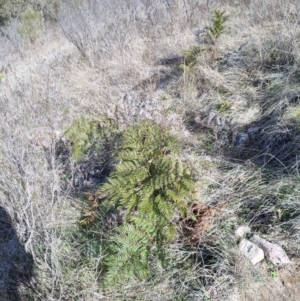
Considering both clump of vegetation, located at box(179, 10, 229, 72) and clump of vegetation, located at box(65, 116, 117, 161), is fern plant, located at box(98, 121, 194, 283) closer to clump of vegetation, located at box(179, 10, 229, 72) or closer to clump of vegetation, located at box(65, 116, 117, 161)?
clump of vegetation, located at box(65, 116, 117, 161)

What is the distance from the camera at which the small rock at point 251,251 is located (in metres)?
1.74

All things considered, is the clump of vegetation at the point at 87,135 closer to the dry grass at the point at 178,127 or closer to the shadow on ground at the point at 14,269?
the dry grass at the point at 178,127

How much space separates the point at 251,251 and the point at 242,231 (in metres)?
0.17

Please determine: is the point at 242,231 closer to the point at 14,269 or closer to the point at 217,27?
the point at 14,269

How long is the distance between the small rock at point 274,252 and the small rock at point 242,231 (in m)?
0.12

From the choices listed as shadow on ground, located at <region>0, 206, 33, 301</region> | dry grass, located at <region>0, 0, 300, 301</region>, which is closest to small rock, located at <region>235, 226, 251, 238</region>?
dry grass, located at <region>0, 0, 300, 301</region>

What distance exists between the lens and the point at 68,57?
5.52 metres

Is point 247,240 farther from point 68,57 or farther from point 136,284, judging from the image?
point 68,57

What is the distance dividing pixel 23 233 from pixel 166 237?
88 centimetres

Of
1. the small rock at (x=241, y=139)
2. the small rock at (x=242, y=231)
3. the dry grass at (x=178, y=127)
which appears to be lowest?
the small rock at (x=241, y=139)

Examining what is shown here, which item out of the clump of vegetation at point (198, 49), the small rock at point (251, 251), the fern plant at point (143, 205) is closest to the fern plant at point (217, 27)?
the clump of vegetation at point (198, 49)

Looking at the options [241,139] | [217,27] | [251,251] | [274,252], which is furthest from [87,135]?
[217,27]

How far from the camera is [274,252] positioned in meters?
1.73

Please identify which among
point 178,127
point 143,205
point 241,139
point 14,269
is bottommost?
point 241,139
